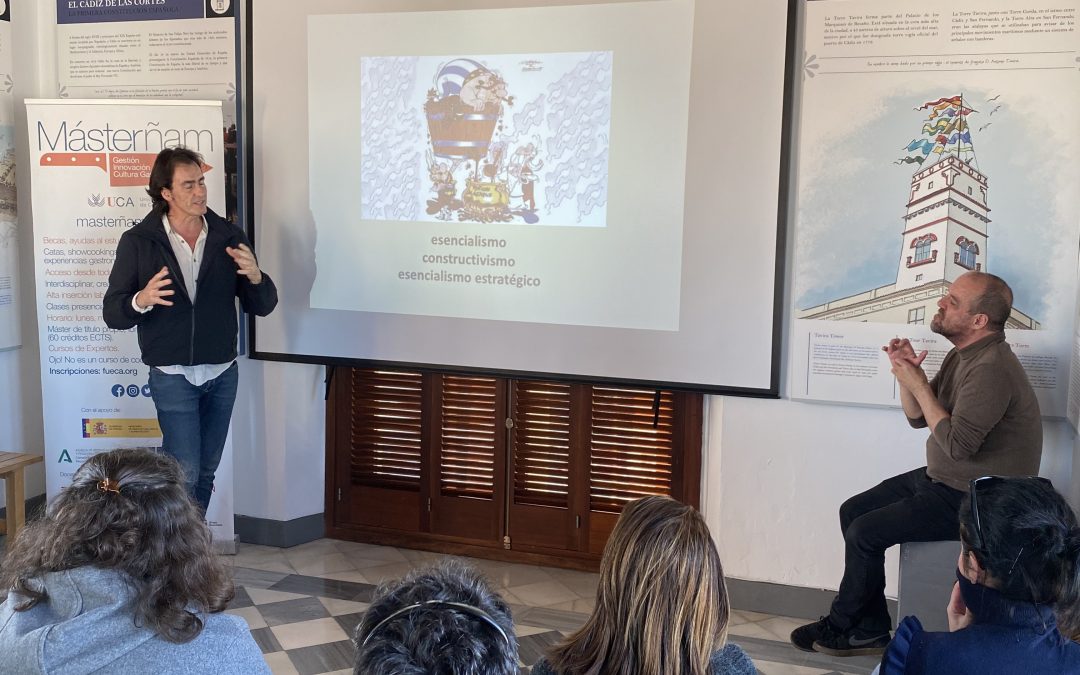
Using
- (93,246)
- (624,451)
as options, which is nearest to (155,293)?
(93,246)

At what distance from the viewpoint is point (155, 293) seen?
11.4 feet

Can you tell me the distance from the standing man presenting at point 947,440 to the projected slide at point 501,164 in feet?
3.18

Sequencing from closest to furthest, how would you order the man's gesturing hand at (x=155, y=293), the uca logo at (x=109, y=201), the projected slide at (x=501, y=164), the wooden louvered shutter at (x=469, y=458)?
the man's gesturing hand at (x=155, y=293) < the projected slide at (x=501, y=164) < the uca logo at (x=109, y=201) < the wooden louvered shutter at (x=469, y=458)

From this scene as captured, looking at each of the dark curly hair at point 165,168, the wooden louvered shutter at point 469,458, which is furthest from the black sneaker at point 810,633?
the dark curly hair at point 165,168

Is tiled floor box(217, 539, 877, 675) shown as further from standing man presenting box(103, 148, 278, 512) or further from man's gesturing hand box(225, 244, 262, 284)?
man's gesturing hand box(225, 244, 262, 284)

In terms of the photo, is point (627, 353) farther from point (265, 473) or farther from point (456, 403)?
point (265, 473)

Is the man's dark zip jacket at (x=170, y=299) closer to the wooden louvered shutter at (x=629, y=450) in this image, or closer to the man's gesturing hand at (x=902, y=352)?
the wooden louvered shutter at (x=629, y=450)

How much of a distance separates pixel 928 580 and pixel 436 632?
7.59ft

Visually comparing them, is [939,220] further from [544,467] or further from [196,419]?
[196,419]

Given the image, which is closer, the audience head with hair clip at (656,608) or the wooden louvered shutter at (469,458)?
the audience head with hair clip at (656,608)

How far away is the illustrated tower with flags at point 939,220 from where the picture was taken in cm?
321

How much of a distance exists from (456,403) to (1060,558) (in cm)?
291

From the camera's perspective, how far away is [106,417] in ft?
13.7

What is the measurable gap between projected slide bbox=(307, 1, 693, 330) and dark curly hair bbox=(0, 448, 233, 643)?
90.2 inches
